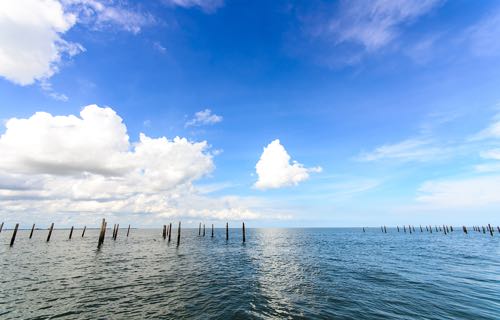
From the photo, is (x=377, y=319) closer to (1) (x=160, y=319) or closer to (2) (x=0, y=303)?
(1) (x=160, y=319)

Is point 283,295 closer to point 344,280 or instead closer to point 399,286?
point 344,280

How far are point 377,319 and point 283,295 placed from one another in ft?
19.1

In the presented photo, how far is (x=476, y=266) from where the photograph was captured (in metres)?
26.0

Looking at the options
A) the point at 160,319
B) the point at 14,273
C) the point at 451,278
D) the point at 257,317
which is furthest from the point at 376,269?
the point at 14,273

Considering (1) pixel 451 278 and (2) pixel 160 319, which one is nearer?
(2) pixel 160 319

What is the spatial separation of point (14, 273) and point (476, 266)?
44333 mm

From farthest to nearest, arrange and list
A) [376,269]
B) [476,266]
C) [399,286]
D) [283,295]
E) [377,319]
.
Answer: [476,266] → [376,269] → [399,286] → [283,295] → [377,319]

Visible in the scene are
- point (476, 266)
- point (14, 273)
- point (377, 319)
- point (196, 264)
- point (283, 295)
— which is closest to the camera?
point (377, 319)

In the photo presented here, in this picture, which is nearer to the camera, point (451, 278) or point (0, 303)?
point (0, 303)

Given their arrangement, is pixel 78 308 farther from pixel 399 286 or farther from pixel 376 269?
pixel 376 269

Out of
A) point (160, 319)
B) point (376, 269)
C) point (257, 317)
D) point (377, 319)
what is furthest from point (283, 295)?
point (376, 269)

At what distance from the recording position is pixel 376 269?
24.2 m

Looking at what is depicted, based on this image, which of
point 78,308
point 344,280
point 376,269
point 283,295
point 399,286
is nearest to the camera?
point 78,308

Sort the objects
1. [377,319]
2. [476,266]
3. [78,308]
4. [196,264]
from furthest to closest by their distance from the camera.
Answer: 1. [196,264]
2. [476,266]
3. [78,308]
4. [377,319]
